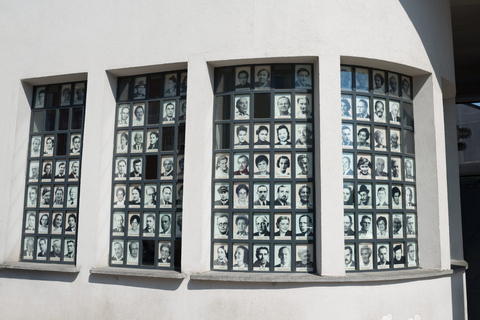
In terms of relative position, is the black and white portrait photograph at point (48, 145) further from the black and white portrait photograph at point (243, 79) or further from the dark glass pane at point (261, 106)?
the dark glass pane at point (261, 106)

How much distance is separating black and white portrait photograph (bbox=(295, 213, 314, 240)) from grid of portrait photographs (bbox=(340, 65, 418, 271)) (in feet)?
1.67

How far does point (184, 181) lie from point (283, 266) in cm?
187

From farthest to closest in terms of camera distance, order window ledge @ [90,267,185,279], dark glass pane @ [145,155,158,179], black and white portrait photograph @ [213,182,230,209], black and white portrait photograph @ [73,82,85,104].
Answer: black and white portrait photograph @ [73,82,85,104]
dark glass pane @ [145,155,158,179]
black and white portrait photograph @ [213,182,230,209]
window ledge @ [90,267,185,279]

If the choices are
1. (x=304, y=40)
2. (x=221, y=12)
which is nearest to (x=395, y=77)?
(x=304, y=40)

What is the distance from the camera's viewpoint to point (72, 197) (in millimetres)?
8062

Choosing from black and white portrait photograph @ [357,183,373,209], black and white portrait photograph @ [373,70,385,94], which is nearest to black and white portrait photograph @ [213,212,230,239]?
black and white portrait photograph @ [357,183,373,209]

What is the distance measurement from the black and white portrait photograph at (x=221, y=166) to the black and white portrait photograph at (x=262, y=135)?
1.63 ft

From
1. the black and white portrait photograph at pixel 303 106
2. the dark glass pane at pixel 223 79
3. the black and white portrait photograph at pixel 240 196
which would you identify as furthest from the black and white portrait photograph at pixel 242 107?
the black and white portrait photograph at pixel 240 196

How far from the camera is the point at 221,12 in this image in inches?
281

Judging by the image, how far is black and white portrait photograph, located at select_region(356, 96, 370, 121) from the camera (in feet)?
24.2

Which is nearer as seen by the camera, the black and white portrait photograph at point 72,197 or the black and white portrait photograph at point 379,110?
the black and white portrait photograph at point 379,110

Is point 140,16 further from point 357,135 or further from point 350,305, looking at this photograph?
point 350,305

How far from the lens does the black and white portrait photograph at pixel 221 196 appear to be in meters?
7.19

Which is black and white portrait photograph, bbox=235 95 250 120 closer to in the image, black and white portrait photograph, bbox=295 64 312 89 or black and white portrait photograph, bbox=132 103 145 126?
black and white portrait photograph, bbox=295 64 312 89
